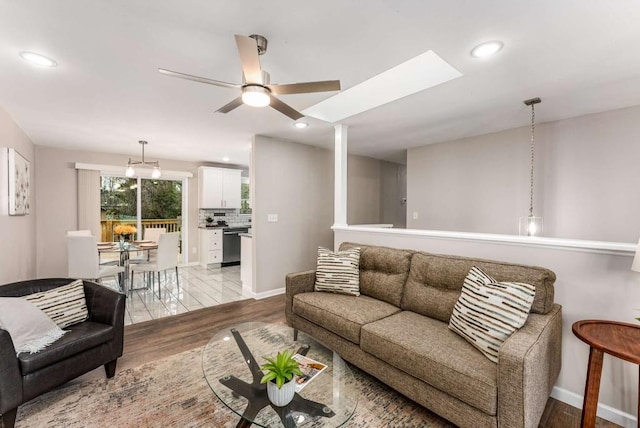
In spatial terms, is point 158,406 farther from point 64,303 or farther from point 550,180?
point 550,180

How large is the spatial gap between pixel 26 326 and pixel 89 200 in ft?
13.9

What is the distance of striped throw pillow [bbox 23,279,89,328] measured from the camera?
210 cm

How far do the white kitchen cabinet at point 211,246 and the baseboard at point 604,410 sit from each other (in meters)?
5.85

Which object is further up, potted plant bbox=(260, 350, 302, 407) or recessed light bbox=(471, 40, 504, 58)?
recessed light bbox=(471, 40, 504, 58)

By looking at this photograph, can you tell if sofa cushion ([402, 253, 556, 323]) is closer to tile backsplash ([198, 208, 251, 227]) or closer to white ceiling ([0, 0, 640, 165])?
white ceiling ([0, 0, 640, 165])

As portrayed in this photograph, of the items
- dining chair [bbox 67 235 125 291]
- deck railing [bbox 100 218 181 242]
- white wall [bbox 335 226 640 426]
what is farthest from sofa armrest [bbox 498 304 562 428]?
deck railing [bbox 100 218 181 242]

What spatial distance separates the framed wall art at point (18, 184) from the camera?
122 inches

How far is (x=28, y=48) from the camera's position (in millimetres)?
1871

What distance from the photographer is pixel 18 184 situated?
10.9ft

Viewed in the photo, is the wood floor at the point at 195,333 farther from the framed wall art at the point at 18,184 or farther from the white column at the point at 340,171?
the framed wall art at the point at 18,184

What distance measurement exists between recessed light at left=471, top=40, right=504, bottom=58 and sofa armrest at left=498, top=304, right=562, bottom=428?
1.79 metres

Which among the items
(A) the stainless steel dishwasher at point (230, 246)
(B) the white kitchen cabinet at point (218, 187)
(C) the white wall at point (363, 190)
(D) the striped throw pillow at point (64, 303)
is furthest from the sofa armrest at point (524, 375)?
(B) the white kitchen cabinet at point (218, 187)

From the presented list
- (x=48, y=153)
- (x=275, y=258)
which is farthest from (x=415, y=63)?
(x=48, y=153)

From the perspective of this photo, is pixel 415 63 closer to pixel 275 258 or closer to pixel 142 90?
pixel 142 90
